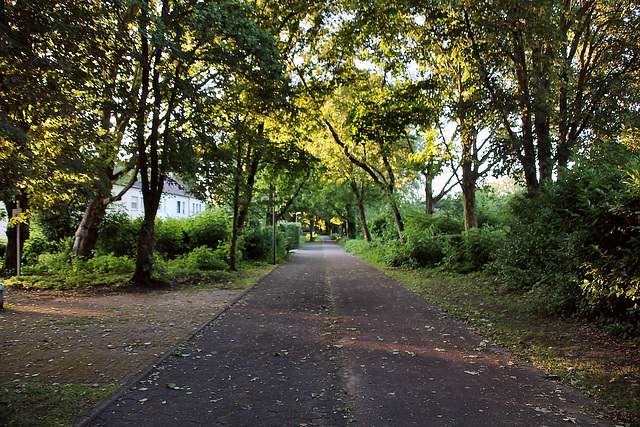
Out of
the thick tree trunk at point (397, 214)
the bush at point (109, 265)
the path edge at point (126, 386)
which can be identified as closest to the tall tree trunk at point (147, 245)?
the bush at point (109, 265)

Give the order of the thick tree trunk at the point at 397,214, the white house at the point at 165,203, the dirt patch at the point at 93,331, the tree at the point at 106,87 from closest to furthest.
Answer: the dirt patch at the point at 93,331, the tree at the point at 106,87, the thick tree trunk at the point at 397,214, the white house at the point at 165,203

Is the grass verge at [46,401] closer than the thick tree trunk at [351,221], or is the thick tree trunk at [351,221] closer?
the grass verge at [46,401]

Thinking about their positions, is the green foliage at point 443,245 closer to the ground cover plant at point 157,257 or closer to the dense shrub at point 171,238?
the ground cover plant at point 157,257

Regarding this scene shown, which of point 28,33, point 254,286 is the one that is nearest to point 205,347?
point 28,33

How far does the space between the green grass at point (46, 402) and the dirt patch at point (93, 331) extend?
23 centimetres

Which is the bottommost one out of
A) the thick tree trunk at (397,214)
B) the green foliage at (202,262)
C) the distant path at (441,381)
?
the distant path at (441,381)

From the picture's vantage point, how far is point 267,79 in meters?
12.2

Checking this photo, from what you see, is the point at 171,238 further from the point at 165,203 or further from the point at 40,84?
the point at 165,203

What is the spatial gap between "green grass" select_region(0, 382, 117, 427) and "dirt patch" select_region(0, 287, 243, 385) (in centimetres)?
23

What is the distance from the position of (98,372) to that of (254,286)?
8.19 metres

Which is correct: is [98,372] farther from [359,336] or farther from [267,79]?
[267,79]

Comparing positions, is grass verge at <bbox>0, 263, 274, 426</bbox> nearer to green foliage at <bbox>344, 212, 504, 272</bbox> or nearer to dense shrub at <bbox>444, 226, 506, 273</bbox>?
green foliage at <bbox>344, 212, 504, 272</bbox>

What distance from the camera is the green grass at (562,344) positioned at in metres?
4.22

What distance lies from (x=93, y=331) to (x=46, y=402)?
3.21 meters
